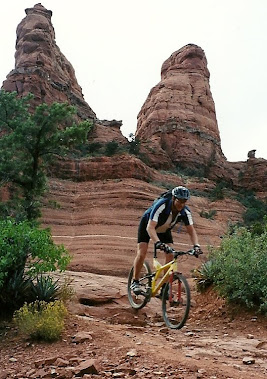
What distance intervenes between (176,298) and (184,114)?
54.7 meters

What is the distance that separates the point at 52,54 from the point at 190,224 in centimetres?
5273

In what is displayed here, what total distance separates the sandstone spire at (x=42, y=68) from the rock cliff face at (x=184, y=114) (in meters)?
9.96

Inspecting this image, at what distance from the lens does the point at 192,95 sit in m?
63.2

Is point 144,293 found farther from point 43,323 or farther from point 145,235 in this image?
point 43,323

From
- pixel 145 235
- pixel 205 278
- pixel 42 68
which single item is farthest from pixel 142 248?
pixel 42 68

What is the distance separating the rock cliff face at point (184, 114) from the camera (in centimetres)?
5441

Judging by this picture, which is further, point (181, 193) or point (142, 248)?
point (142, 248)

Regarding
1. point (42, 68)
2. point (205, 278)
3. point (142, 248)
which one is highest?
point (42, 68)

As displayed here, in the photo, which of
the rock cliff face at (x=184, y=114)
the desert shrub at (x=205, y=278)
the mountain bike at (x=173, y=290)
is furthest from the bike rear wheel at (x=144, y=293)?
the rock cliff face at (x=184, y=114)

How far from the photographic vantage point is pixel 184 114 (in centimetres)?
5931

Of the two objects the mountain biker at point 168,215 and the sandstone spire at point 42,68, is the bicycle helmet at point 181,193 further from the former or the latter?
the sandstone spire at point 42,68

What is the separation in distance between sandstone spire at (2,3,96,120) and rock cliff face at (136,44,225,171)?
392 inches

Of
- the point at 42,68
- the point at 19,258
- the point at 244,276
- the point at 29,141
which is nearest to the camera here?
the point at 19,258

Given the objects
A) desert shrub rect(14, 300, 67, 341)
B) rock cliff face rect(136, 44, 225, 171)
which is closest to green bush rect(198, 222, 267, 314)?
desert shrub rect(14, 300, 67, 341)
